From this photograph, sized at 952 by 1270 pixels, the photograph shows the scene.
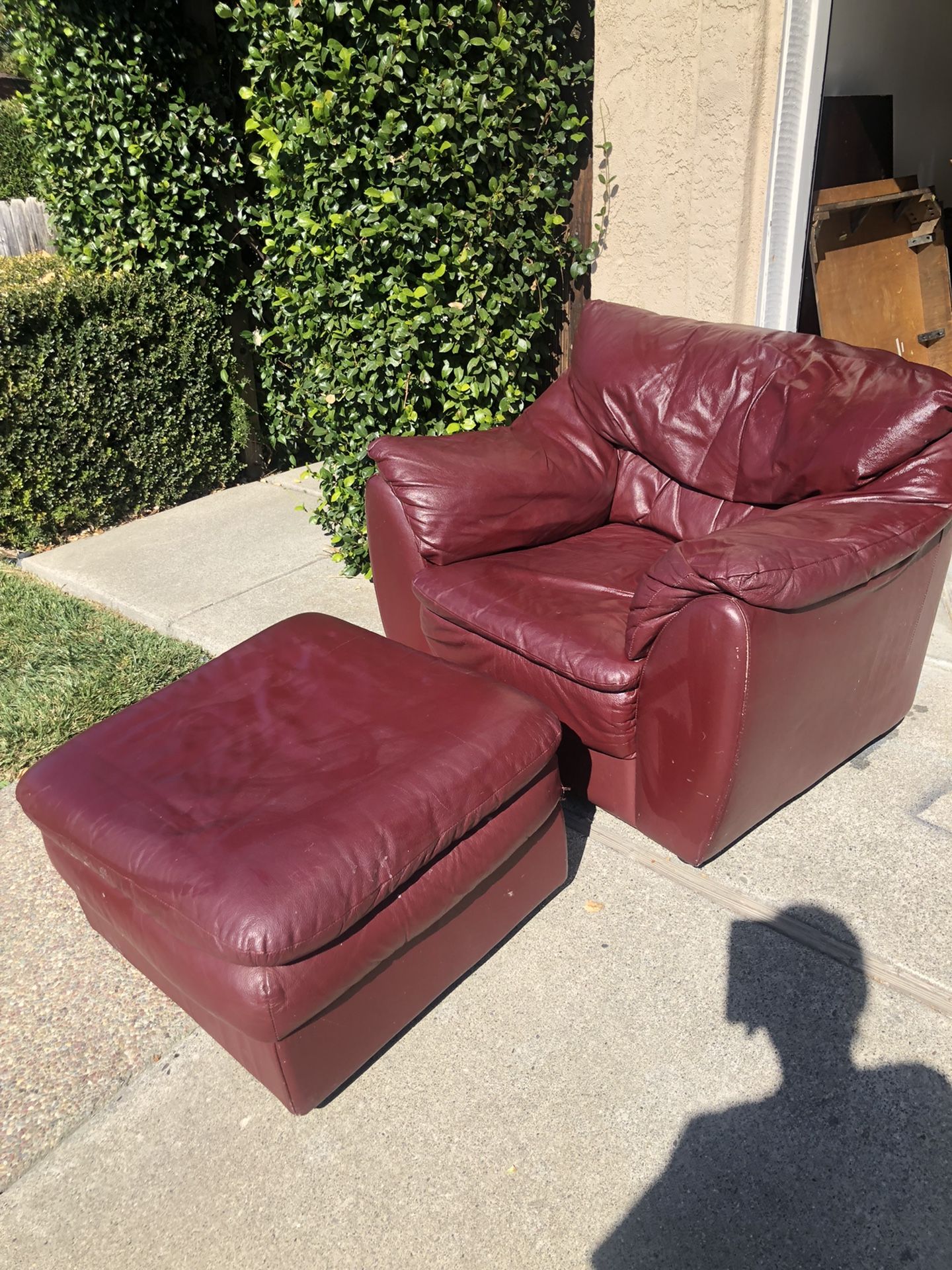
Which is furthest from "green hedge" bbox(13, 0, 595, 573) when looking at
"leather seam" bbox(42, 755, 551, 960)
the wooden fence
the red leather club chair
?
the wooden fence

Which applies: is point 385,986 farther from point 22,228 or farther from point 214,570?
point 22,228

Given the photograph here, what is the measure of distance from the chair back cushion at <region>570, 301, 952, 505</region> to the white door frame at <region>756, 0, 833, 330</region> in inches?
21.1

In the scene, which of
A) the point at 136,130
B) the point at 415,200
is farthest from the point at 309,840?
the point at 136,130

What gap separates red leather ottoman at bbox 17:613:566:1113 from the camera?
5.13ft

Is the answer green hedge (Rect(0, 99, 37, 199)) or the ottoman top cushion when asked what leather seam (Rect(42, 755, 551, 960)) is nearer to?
the ottoman top cushion

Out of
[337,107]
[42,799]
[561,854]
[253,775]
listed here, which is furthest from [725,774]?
[337,107]

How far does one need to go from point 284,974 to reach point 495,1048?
54 cm

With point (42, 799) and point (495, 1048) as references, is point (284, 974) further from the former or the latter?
point (42, 799)

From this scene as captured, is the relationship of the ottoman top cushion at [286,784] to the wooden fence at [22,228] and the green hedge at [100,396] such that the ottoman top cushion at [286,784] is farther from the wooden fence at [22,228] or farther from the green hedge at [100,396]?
the wooden fence at [22,228]

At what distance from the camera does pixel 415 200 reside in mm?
3244

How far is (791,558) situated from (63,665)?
2587 mm

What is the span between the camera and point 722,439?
2.70 metres

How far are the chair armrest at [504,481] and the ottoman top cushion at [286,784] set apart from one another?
0.59 metres

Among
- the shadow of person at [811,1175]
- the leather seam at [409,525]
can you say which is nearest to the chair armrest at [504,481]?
the leather seam at [409,525]
